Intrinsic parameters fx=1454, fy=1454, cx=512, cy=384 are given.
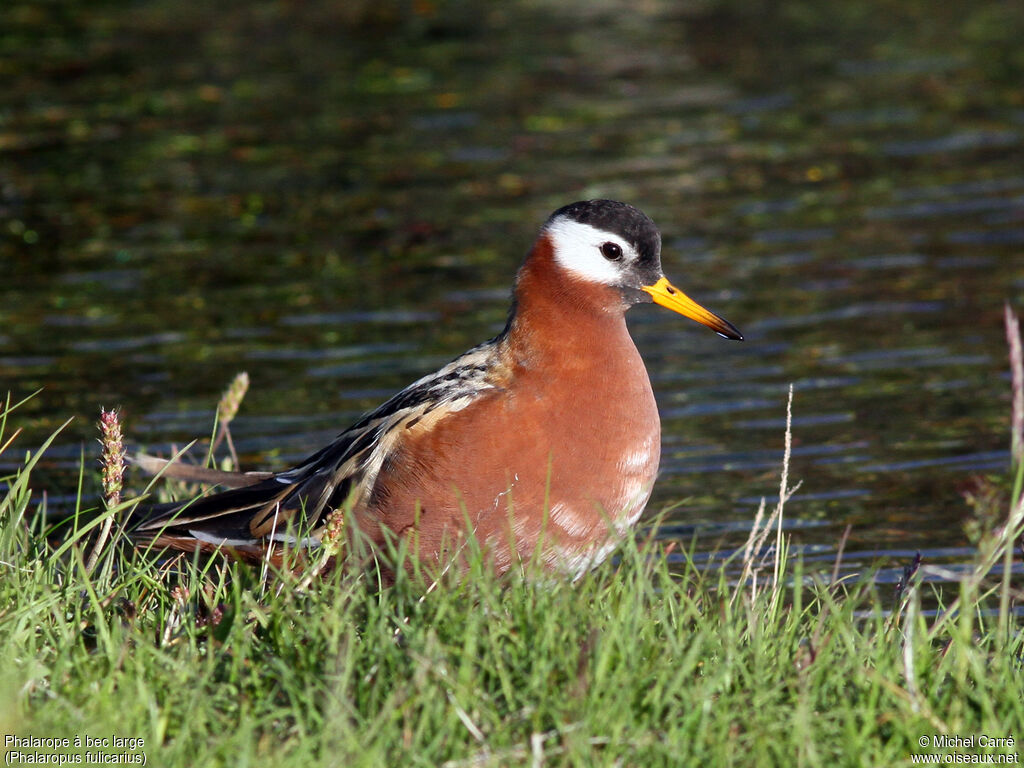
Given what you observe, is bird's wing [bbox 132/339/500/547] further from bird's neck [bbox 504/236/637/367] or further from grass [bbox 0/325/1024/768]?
grass [bbox 0/325/1024/768]

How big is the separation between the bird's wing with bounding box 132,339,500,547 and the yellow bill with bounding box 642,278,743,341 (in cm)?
75

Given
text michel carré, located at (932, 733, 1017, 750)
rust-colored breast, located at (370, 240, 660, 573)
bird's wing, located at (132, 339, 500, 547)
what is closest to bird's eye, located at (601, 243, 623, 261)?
rust-colored breast, located at (370, 240, 660, 573)

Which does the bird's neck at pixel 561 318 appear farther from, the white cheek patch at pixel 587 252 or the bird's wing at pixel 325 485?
the bird's wing at pixel 325 485

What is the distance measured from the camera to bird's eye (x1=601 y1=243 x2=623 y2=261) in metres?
6.07

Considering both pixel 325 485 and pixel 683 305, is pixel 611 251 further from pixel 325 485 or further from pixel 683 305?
pixel 325 485

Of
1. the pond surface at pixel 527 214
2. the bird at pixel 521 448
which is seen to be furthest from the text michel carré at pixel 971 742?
the pond surface at pixel 527 214

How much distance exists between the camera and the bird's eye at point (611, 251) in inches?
239

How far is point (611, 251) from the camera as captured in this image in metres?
6.07

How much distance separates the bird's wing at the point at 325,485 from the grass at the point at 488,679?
1.01 metres

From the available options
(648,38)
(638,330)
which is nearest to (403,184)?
(638,330)

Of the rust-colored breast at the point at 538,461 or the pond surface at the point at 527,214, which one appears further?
the pond surface at the point at 527,214

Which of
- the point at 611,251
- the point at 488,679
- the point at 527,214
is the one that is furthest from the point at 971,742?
the point at 527,214

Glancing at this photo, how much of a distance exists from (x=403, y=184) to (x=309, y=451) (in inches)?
246

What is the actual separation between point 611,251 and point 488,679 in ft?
A: 7.76
